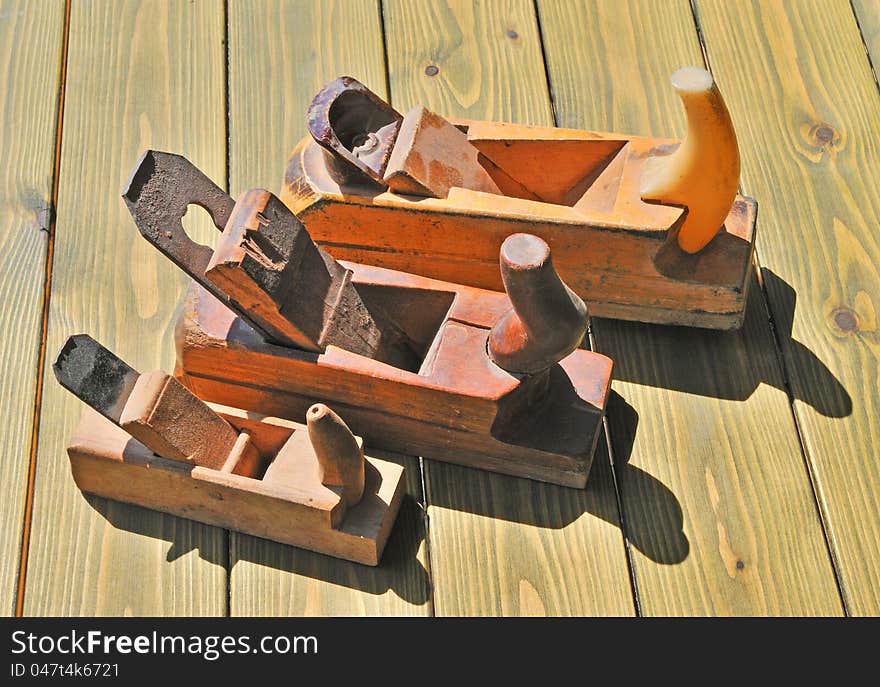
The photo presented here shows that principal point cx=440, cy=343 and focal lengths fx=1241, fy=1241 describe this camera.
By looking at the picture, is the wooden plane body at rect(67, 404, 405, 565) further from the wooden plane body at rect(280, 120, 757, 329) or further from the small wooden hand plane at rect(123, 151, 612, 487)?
the wooden plane body at rect(280, 120, 757, 329)

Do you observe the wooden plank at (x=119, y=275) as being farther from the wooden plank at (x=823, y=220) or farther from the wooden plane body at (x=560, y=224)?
the wooden plank at (x=823, y=220)

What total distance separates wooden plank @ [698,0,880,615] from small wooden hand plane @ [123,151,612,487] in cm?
53

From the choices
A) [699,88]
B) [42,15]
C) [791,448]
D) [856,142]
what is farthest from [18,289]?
[856,142]

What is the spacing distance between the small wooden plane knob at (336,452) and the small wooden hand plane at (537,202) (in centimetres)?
58

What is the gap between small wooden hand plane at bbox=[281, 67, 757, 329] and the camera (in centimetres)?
270

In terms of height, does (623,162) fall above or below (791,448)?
above

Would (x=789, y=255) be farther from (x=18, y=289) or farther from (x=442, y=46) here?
(x=18, y=289)

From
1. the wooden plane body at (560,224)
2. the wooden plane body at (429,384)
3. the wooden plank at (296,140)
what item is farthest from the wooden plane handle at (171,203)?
the wooden plank at (296,140)

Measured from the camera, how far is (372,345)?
265cm

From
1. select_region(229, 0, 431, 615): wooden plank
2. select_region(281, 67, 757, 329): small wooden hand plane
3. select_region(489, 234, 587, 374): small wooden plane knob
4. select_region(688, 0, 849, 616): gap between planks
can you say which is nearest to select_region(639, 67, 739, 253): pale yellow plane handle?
select_region(281, 67, 757, 329): small wooden hand plane

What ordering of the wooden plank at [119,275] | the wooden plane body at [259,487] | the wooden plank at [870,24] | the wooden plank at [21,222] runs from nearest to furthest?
the wooden plane body at [259,487], the wooden plank at [119,275], the wooden plank at [21,222], the wooden plank at [870,24]

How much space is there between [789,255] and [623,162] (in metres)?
0.52

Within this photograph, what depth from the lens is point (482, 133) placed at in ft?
9.49

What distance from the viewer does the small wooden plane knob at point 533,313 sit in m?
2.23
